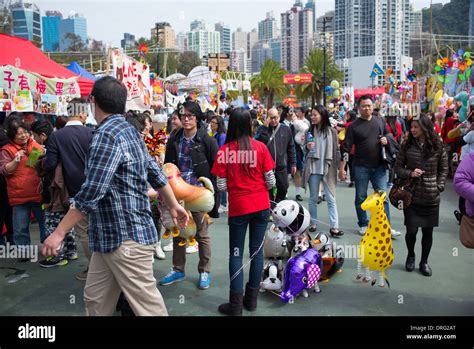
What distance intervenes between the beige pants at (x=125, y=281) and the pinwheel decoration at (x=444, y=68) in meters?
13.2

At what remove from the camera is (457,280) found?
425cm

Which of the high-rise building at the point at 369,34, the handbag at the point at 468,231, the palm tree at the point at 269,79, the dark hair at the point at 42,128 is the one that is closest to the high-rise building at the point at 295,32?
the high-rise building at the point at 369,34

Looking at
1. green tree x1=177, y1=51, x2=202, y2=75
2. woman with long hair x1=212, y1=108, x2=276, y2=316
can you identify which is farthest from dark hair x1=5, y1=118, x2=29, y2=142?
green tree x1=177, y1=51, x2=202, y2=75

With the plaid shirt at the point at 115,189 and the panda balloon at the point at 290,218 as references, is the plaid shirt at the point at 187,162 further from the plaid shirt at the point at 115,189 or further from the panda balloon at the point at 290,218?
the plaid shirt at the point at 115,189

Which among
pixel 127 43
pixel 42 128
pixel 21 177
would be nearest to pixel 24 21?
pixel 42 128

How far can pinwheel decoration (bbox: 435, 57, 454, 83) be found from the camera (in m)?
13.2

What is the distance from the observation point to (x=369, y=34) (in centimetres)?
3325

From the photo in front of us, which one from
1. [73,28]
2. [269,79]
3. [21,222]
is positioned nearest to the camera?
[21,222]

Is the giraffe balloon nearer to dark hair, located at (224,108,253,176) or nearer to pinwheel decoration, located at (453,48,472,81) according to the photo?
dark hair, located at (224,108,253,176)

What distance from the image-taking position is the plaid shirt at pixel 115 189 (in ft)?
7.27

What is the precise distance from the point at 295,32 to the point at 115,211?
67.3m

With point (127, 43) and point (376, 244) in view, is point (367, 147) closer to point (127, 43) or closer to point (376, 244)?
point (376, 244)
